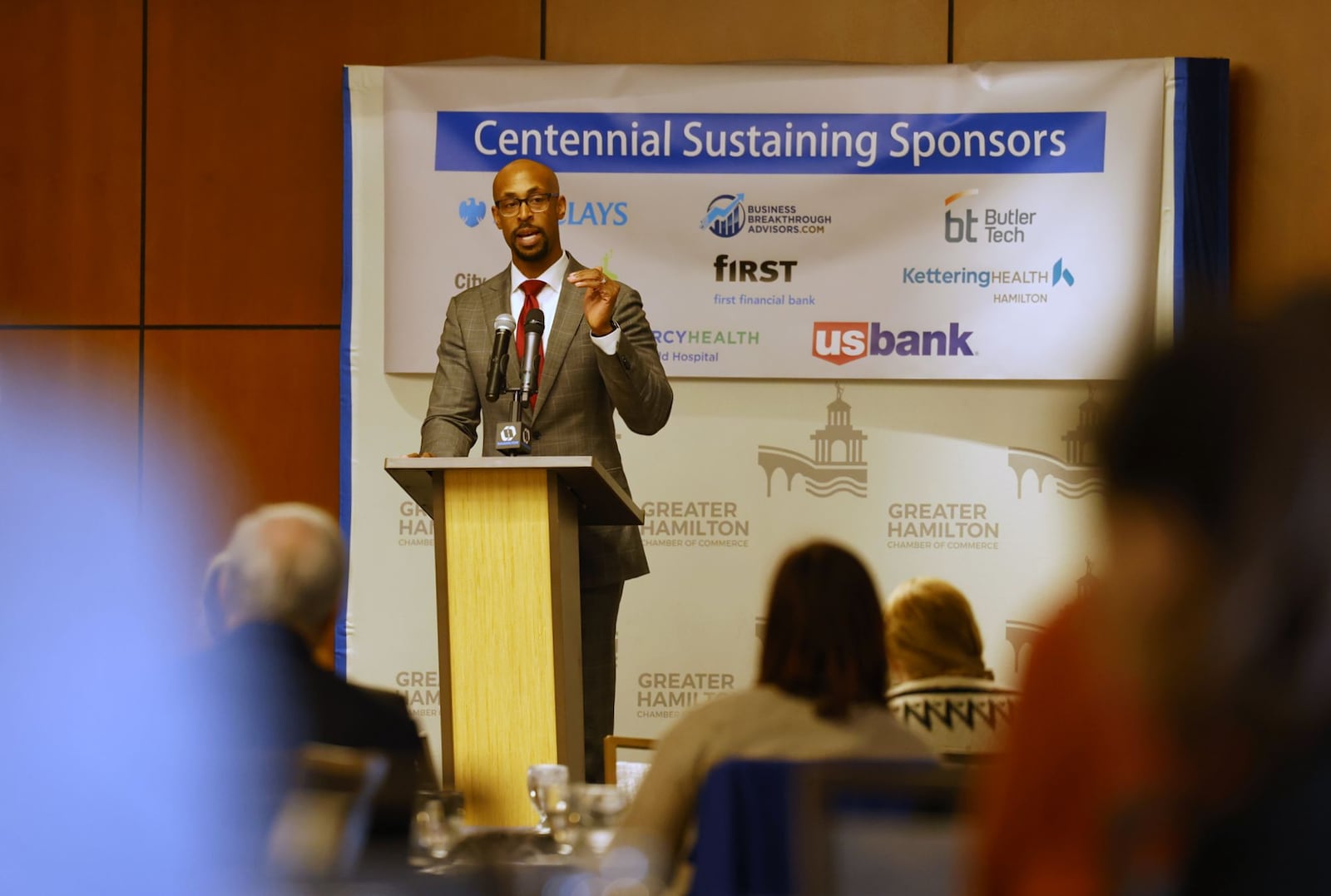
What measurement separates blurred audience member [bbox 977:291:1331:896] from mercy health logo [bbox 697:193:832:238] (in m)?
4.88

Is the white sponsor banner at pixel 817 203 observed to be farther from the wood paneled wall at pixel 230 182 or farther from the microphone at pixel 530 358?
the microphone at pixel 530 358

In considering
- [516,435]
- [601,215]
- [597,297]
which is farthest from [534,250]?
[516,435]

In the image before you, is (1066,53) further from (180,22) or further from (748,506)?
(180,22)

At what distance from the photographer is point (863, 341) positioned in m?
5.50

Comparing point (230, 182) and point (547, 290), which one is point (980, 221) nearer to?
point (547, 290)

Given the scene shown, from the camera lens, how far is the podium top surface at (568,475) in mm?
3270

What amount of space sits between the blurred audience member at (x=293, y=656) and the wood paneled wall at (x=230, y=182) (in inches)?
152

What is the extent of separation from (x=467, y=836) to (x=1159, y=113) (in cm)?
438

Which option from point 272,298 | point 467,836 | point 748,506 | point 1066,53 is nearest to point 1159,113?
point 1066,53

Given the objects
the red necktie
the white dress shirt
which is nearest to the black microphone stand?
the red necktie

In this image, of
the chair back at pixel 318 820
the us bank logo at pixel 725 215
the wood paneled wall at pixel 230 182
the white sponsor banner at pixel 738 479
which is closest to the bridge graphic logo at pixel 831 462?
the white sponsor banner at pixel 738 479

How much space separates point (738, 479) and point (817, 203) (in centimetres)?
112

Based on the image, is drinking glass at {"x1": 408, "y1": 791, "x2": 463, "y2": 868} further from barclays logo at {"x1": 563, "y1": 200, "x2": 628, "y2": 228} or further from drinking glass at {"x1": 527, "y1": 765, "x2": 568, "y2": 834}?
barclays logo at {"x1": 563, "y1": 200, "x2": 628, "y2": 228}

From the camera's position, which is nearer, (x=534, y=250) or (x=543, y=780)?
(x=543, y=780)
